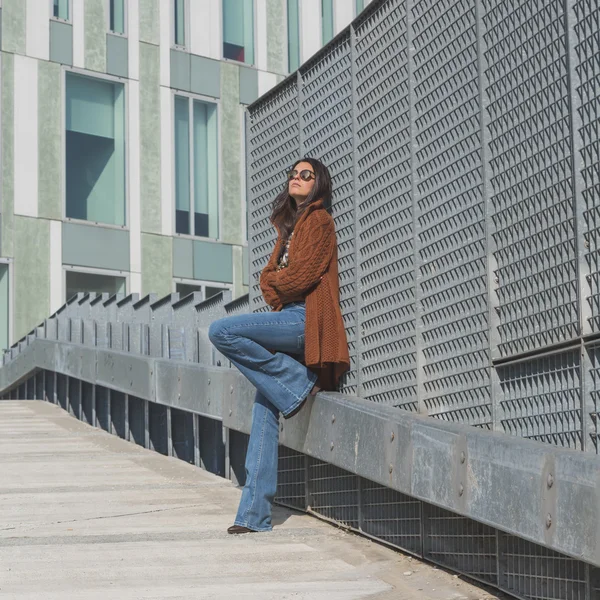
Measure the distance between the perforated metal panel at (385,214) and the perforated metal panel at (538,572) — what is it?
4.41ft

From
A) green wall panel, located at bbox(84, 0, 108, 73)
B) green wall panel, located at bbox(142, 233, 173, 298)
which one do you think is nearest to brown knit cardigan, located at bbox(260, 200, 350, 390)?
green wall panel, located at bbox(142, 233, 173, 298)

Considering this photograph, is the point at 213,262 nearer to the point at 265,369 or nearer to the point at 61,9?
the point at 61,9

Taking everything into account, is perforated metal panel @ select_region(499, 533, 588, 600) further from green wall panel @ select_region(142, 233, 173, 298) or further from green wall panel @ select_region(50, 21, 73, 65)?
green wall panel @ select_region(50, 21, 73, 65)

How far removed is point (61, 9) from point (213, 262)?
18.6 feet

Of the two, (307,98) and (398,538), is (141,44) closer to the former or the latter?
(307,98)

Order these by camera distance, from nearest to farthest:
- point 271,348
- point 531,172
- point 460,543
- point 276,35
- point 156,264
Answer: point 531,172
point 460,543
point 271,348
point 156,264
point 276,35

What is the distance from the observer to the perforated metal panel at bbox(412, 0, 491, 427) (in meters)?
5.62

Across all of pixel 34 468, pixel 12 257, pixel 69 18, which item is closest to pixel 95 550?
pixel 34 468

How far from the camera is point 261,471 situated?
6.90 metres

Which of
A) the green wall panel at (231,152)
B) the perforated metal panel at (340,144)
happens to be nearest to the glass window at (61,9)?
the green wall panel at (231,152)

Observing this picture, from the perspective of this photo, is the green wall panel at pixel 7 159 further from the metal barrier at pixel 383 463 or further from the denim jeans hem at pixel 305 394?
the denim jeans hem at pixel 305 394

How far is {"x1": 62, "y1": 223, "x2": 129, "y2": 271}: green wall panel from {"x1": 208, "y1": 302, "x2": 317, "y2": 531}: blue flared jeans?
1772 cm

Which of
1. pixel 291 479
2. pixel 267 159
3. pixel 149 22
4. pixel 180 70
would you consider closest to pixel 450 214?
pixel 291 479

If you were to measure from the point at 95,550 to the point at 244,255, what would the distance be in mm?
20565
